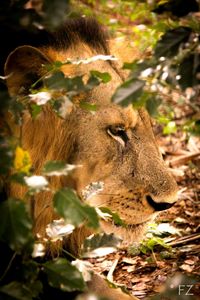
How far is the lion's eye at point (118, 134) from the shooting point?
2650 millimetres

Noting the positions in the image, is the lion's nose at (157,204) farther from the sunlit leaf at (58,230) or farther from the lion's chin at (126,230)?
the sunlit leaf at (58,230)

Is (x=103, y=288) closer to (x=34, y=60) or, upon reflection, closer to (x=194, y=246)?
(x=194, y=246)

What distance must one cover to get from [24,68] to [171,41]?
0.98 m

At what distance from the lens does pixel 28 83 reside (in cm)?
254

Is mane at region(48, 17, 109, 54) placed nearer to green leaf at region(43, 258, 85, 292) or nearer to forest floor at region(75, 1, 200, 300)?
forest floor at region(75, 1, 200, 300)

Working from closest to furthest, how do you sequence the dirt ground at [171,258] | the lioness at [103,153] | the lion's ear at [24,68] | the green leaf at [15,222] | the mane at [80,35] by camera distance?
the green leaf at [15,222]
the lion's ear at [24,68]
the lioness at [103,153]
the mane at [80,35]
the dirt ground at [171,258]

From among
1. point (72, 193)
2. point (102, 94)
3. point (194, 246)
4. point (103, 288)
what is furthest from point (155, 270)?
point (72, 193)

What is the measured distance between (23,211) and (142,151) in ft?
4.26

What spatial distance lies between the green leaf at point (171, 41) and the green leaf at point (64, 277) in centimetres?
→ 72

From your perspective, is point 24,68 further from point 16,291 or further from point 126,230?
point 16,291

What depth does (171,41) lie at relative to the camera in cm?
170

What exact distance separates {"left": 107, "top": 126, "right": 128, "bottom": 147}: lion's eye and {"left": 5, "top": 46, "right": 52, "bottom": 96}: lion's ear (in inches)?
17.2

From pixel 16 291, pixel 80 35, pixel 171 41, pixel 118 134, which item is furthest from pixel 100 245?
pixel 80 35

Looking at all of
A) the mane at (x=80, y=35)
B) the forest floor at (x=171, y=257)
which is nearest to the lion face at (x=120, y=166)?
the forest floor at (x=171, y=257)
